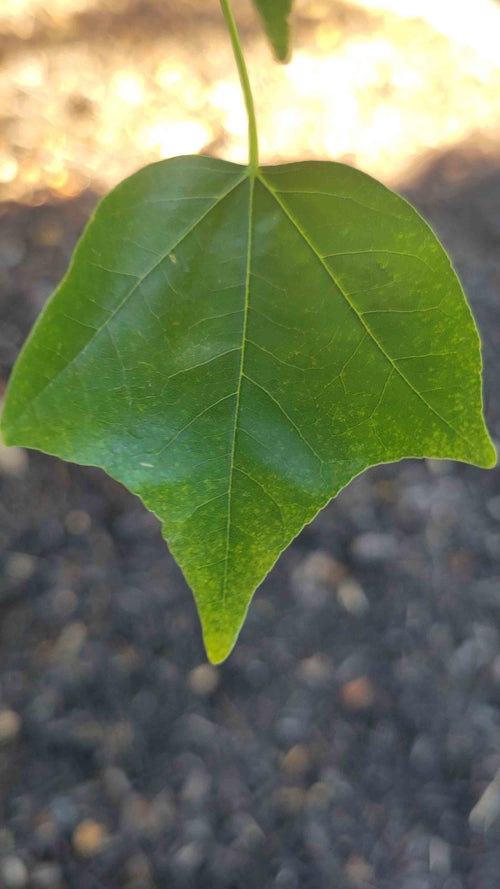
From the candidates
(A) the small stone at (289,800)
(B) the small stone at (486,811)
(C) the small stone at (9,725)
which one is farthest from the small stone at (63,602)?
(B) the small stone at (486,811)

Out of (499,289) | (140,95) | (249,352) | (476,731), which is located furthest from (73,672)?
(140,95)

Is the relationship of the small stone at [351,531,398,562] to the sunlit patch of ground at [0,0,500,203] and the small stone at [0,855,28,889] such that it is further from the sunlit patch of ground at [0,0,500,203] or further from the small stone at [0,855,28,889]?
the sunlit patch of ground at [0,0,500,203]

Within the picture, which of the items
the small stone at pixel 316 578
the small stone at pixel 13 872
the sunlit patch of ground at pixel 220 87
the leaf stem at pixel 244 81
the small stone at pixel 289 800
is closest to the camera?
the leaf stem at pixel 244 81

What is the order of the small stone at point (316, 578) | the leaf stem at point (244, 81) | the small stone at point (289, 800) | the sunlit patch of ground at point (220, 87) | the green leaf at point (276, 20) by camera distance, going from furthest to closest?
the sunlit patch of ground at point (220, 87) → the small stone at point (316, 578) → the small stone at point (289, 800) → the green leaf at point (276, 20) → the leaf stem at point (244, 81)

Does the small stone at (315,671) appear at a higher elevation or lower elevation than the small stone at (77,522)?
lower

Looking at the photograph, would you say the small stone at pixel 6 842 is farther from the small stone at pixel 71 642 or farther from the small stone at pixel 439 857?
the small stone at pixel 439 857

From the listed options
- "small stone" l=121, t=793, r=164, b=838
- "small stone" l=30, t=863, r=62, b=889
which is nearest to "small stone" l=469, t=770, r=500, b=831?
"small stone" l=121, t=793, r=164, b=838

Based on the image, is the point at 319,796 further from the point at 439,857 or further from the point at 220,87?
the point at 220,87

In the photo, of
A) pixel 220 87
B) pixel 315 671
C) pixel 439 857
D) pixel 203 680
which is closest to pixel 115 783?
pixel 203 680
